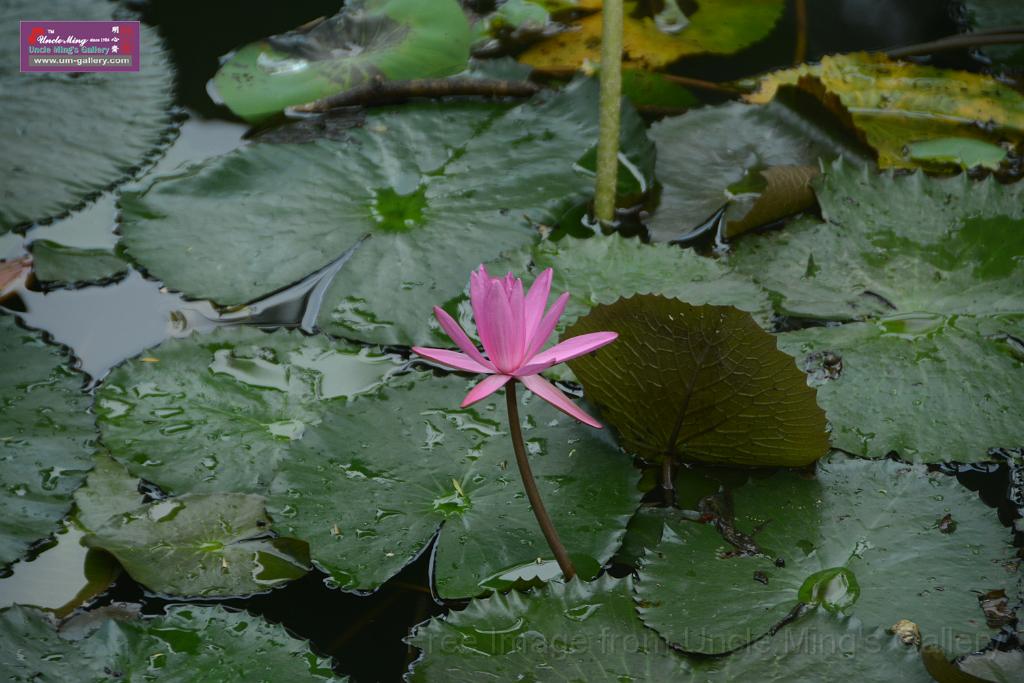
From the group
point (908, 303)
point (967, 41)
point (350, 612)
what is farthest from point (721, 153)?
point (350, 612)

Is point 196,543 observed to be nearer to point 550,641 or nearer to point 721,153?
point 550,641

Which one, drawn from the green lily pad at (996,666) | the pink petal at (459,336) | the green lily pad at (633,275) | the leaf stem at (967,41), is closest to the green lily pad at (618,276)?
the green lily pad at (633,275)

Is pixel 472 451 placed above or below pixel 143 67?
below

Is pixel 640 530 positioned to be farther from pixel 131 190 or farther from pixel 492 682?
pixel 131 190

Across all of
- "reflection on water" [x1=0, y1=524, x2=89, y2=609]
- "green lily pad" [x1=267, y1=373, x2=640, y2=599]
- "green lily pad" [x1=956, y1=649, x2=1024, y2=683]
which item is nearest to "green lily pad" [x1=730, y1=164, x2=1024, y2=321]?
"green lily pad" [x1=267, y1=373, x2=640, y2=599]

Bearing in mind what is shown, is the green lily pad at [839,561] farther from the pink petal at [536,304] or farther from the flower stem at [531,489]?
the pink petal at [536,304]

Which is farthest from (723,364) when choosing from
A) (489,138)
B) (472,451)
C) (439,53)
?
(439,53)
